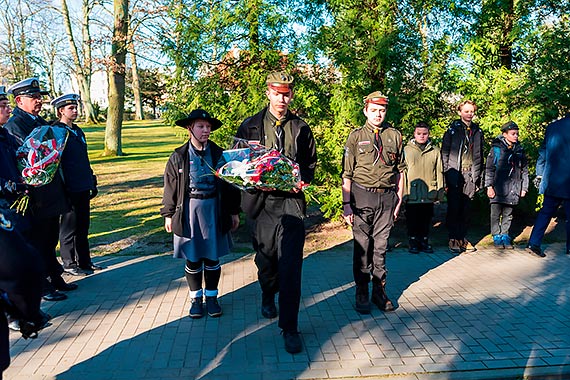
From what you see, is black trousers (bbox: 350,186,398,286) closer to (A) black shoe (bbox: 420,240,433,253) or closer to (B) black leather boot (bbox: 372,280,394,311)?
(B) black leather boot (bbox: 372,280,394,311)

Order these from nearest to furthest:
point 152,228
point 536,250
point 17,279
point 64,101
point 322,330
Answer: point 17,279
point 322,330
point 64,101
point 536,250
point 152,228

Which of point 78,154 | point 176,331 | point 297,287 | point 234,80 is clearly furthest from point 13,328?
point 234,80

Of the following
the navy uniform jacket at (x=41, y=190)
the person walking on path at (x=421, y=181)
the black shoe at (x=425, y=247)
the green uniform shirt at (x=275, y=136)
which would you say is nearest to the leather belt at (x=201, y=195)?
the green uniform shirt at (x=275, y=136)

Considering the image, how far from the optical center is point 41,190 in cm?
505

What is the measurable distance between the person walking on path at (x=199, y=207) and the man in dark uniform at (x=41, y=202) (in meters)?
1.46

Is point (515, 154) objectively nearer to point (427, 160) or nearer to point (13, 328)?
point (427, 160)

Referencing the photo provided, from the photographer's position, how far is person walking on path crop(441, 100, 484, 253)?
22.7 ft

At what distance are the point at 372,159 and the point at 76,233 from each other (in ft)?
12.7

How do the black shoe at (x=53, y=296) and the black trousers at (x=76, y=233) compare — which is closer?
the black shoe at (x=53, y=296)

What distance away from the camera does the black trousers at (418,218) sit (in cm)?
700

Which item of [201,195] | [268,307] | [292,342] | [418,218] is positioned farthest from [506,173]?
[201,195]

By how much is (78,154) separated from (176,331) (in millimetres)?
2709

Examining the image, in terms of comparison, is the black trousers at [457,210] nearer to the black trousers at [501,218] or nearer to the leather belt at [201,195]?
the black trousers at [501,218]

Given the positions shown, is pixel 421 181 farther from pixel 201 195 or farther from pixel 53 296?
pixel 53 296
